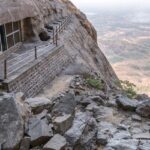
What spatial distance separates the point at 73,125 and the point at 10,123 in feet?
8.72

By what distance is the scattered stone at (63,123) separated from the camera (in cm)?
1220

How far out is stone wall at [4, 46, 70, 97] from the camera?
52.5 ft

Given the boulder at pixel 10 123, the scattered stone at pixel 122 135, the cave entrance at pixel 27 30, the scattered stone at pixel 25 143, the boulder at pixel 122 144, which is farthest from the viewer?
the cave entrance at pixel 27 30

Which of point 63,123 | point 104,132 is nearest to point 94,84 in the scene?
point 104,132

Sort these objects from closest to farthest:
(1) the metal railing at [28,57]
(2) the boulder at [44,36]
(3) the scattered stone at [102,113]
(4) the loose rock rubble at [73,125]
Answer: (4) the loose rock rubble at [73,125], (3) the scattered stone at [102,113], (1) the metal railing at [28,57], (2) the boulder at [44,36]

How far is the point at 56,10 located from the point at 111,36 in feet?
465

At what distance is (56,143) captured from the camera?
11305 mm

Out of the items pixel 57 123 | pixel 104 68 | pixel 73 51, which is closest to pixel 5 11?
pixel 73 51

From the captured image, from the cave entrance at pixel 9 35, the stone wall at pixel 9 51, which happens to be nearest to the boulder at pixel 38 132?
the stone wall at pixel 9 51

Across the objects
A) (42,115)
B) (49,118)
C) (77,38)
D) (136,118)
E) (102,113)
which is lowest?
(77,38)

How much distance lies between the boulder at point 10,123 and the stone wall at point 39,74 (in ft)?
12.6

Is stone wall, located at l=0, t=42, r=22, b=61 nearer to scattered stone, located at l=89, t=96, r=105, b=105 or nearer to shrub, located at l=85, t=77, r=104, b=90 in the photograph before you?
shrub, located at l=85, t=77, r=104, b=90

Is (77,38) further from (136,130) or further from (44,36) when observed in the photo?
(136,130)

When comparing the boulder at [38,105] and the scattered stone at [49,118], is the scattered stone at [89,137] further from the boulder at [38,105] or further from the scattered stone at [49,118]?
the boulder at [38,105]
